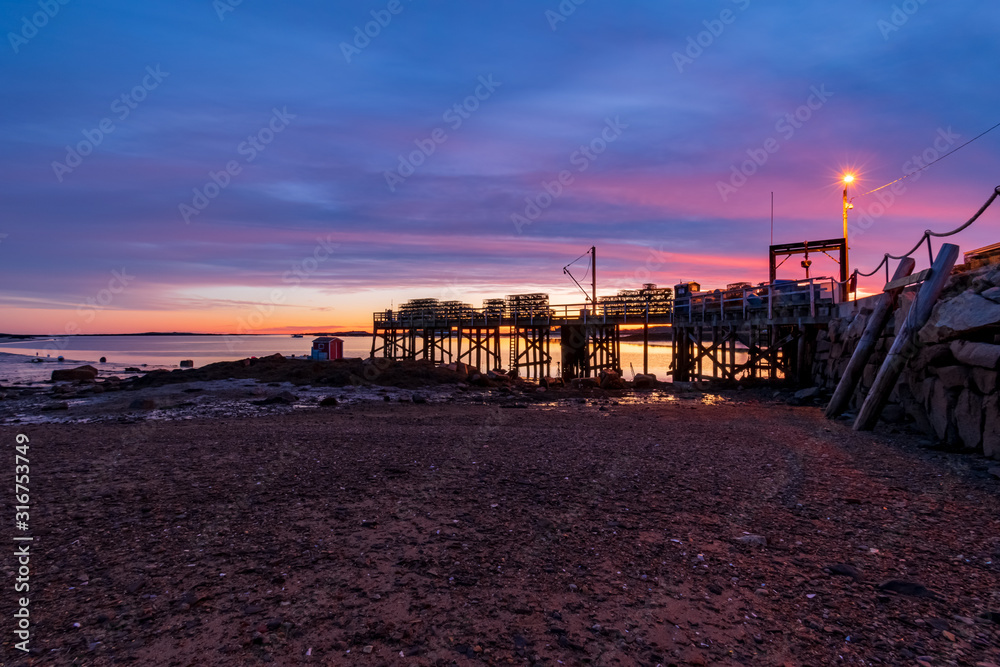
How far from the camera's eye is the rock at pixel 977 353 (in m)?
7.32

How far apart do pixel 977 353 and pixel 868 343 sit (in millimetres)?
4068

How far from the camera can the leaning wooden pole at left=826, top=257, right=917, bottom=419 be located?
11.6m

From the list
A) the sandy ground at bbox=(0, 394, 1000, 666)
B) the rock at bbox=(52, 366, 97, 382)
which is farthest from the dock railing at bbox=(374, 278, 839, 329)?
the rock at bbox=(52, 366, 97, 382)

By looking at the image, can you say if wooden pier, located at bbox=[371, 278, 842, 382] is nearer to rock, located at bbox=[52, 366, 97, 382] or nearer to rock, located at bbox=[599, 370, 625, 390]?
rock, located at bbox=[599, 370, 625, 390]

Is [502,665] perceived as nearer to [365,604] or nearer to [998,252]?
[365,604]

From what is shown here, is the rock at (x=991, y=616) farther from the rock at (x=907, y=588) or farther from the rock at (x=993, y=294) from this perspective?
the rock at (x=993, y=294)

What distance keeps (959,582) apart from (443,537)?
152 inches

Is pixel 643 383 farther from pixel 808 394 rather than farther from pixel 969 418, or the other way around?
pixel 969 418

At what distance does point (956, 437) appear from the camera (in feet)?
26.7

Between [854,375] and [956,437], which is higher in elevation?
[854,375]

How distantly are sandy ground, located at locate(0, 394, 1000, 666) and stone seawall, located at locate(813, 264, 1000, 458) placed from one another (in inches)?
28.8

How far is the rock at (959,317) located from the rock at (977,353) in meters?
0.26

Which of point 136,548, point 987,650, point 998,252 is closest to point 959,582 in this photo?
point 987,650

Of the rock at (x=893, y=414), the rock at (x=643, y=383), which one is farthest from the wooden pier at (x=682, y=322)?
the rock at (x=893, y=414)
